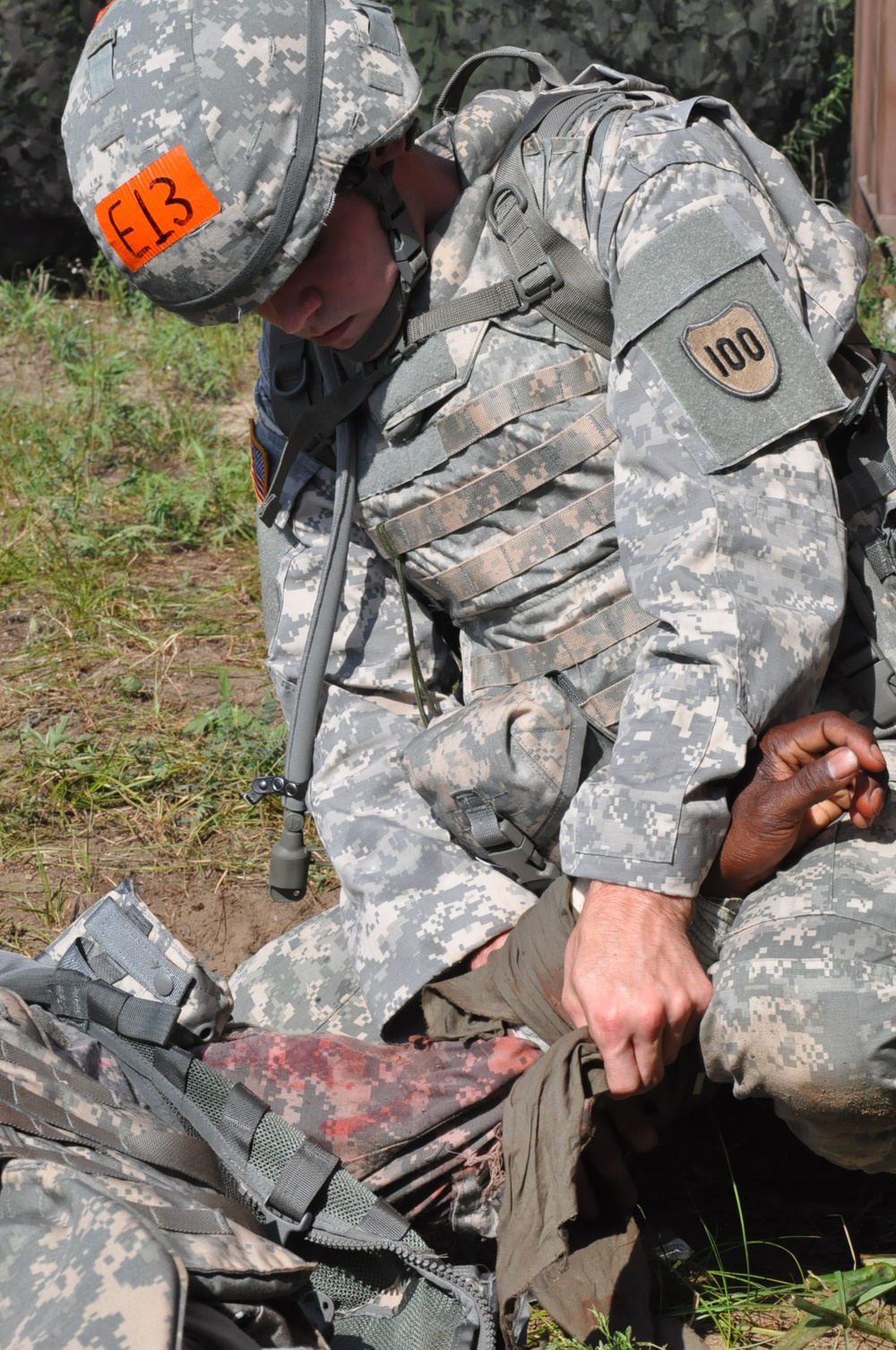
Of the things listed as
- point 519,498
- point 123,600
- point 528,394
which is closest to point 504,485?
point 519,498

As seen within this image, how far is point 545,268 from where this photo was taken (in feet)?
8.40

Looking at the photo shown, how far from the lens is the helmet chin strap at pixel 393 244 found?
262 centimetres

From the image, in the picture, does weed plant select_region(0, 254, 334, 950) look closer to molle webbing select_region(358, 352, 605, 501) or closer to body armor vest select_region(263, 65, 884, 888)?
body armor vest select_region(263, 65, 884, 888)

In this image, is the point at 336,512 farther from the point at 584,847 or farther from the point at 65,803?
→ the point at 65,803

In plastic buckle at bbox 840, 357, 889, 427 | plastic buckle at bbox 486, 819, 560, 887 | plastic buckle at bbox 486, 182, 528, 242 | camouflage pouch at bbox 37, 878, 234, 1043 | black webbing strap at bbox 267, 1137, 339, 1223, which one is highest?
plastic buckle at bbox 486, 182, 528, 242

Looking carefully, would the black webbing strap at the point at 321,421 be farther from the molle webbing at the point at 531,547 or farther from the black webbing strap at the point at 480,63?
the black webbing strap at the point at 480,63

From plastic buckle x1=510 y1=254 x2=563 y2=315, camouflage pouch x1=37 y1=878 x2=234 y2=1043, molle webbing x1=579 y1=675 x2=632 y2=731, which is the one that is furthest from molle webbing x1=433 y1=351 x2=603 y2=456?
camouflage pouch x1=37 y1=878 x2=234 y2=1043

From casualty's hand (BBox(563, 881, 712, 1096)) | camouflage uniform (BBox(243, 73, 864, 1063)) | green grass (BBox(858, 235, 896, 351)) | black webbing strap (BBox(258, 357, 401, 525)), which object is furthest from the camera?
green grass (BBox(858, 235, 896, 351))

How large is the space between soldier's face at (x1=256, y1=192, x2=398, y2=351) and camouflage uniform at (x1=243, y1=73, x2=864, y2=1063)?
11 cm

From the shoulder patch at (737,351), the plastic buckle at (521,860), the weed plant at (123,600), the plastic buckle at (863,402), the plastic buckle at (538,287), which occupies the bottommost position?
the weed plant at (123,600)

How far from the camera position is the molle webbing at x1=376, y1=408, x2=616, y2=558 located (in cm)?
261

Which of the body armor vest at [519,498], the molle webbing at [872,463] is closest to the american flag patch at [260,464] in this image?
the body armor vest at [519,498]

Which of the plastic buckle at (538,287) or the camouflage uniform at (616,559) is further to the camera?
the plastic buckle at (538,287)

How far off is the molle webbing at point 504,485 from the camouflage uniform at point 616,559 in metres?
0.01
